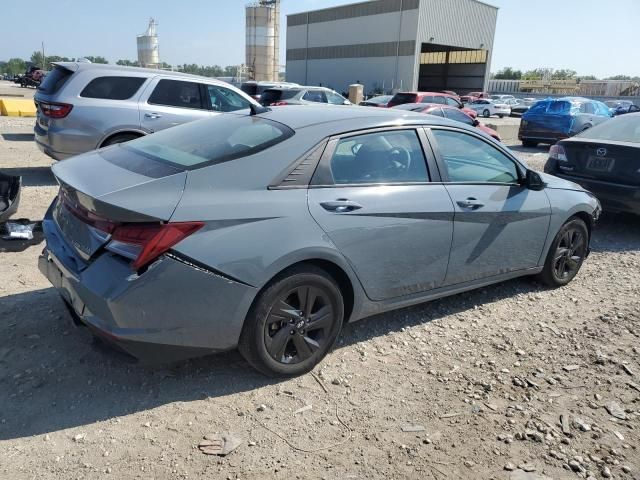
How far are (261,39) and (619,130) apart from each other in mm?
62126

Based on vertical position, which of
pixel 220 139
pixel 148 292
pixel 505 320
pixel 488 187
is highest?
pixel 220 139

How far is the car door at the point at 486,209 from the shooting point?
12.5ft

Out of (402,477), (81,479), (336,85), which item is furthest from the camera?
(336,85)

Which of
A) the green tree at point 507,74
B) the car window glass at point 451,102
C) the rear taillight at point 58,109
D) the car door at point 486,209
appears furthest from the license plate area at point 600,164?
the green tree at point 507,74

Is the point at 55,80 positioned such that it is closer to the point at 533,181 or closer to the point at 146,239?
the point at 146,239

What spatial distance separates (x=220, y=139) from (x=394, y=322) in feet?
6.30

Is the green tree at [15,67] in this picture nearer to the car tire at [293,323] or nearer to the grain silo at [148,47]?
the grain silo at [148,47]

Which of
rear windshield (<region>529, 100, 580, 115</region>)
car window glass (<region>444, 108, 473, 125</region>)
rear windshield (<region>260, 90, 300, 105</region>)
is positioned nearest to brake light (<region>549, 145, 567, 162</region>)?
car window glass (<region>444, 108, 473, 125</region>)

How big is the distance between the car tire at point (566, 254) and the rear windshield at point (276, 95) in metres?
13.0

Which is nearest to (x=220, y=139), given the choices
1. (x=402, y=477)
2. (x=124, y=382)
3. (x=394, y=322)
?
(x=124, y=382)

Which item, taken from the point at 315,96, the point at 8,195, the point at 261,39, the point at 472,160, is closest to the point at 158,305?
the point at 472,160

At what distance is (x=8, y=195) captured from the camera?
17.3ft

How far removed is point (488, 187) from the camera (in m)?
4.05

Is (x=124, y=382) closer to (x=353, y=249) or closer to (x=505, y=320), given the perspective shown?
(x=353, y=249)
